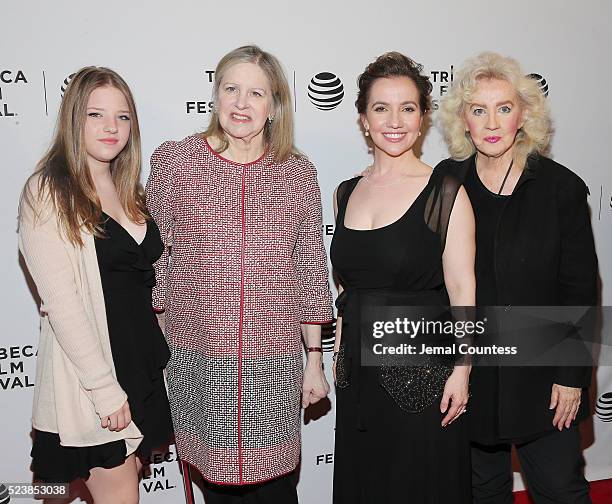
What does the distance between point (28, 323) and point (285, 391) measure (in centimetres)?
121

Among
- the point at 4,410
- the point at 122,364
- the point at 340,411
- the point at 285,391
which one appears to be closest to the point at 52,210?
the point at 122,364

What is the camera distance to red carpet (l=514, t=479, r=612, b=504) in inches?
119

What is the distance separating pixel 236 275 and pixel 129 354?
1.32 feet

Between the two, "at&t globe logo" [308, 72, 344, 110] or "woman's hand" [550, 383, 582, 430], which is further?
"at&t globe logo" [308, 72, 344, 110]

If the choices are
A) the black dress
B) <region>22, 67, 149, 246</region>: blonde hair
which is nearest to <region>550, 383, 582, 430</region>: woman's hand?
the black dress

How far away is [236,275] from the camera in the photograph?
200 cm

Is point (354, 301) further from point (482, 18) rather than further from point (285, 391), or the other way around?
point (482, 18)

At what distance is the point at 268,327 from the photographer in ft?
6.68

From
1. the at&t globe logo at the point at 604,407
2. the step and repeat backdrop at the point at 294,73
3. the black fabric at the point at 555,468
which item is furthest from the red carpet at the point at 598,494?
the black fabric at the point at 555,468

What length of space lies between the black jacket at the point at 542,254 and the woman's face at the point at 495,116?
0.40 ft

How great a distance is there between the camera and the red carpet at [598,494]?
3.03 meters

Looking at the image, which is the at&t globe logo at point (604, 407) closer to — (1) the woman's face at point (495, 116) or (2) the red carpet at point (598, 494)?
(2) the red carpet at point (598, 494)

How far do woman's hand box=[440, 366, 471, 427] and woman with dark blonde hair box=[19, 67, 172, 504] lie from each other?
35.7 inches

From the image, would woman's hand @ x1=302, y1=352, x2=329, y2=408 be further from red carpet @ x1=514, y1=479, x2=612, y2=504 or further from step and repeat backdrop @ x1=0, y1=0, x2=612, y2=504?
red carpet @ x1=514, y1=479, x2=612, y2=504
